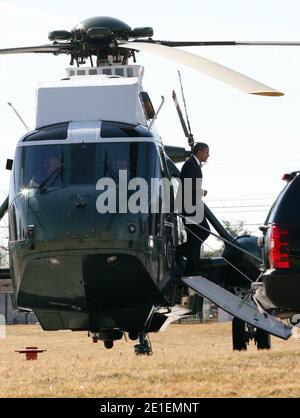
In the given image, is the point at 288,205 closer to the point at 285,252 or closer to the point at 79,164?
the point at 285,252

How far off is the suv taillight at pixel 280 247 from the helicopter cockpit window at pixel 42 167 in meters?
4.16

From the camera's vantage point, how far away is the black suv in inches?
529

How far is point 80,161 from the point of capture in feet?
55.5

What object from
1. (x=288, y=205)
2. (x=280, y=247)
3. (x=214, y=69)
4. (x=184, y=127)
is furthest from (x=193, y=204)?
(x=280, y=247)

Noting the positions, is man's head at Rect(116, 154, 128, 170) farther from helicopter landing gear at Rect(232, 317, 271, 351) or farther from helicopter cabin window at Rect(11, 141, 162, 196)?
helicopter landing gear at Rect(232, 317, 271, 351)

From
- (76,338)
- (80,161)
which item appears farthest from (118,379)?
(76,338)

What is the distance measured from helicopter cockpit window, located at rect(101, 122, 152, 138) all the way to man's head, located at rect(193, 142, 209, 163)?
169 cm

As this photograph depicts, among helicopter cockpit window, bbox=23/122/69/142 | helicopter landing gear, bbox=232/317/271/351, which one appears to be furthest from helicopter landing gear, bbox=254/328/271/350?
helicopter cockpit window, bbox=23/122/69/142

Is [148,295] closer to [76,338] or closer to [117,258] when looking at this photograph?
[117,258]

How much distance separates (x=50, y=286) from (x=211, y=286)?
10.8 ft

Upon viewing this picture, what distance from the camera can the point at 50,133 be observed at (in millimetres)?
17500

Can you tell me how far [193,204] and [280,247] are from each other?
552 centimetres

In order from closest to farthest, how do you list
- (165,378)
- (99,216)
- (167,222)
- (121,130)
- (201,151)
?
(165,378) → (99,216) → (121,130) → (167,222) → (201,151)

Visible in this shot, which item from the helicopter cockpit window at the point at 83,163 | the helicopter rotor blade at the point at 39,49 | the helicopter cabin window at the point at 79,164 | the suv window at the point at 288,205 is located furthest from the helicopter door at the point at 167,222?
the suv window at the point at 288,205
